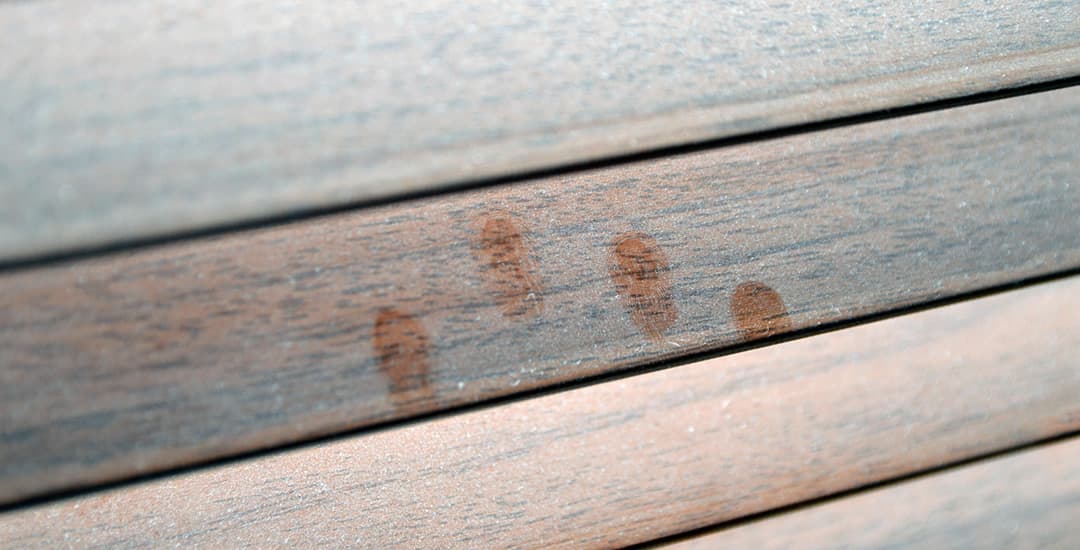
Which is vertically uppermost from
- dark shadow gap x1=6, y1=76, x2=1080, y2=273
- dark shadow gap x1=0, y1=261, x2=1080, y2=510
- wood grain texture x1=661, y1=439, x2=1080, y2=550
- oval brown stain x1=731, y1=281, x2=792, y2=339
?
dark shadow gap x1=6, y1=76, x2=1080, y2=273

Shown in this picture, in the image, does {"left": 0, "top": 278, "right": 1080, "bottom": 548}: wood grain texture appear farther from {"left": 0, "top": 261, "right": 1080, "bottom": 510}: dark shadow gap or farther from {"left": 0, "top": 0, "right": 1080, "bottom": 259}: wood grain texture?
{"left": 0, "top": 0, "right": 1080, "bottom": 259}: wood grain texture

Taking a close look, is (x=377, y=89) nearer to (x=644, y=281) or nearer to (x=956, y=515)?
(x=644, y=281)

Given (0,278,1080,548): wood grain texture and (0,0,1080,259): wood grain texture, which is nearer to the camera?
(0,0,1080,259): wood grain texture

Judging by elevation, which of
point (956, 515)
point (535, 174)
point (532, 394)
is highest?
point (535, 174)

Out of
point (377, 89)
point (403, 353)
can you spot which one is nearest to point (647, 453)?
point (403, 353)

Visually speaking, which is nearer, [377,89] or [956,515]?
[377,89]

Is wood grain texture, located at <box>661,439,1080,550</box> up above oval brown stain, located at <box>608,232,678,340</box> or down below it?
below

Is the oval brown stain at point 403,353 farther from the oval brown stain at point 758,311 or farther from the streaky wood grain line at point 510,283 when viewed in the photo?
the oval brown stain at point 758,311

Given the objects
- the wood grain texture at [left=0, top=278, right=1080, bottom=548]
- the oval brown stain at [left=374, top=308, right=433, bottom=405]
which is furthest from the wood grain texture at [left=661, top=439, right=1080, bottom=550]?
the oval brown stain at [left=374, top=308, right=433, bottom=405]
